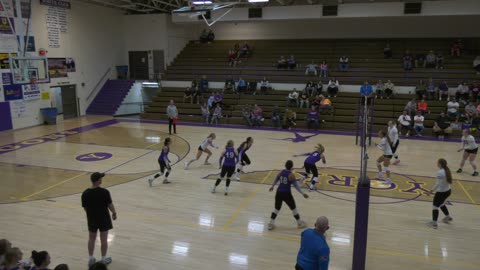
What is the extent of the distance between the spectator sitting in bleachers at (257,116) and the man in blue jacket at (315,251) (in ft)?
52.5

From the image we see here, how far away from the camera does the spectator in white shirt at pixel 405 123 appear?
17719mm

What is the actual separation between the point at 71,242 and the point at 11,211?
2690mm

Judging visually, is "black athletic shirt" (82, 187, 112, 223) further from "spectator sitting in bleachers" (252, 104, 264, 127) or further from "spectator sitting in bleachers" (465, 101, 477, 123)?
"spectator sitting in bleachers" (465, 101, 477, 123)

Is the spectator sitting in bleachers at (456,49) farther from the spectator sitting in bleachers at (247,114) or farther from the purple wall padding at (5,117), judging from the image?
the purple wall padding at (5,117)

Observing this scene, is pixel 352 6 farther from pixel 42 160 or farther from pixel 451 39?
pixel 42 160

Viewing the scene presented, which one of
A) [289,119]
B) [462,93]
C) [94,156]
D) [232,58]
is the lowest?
[94,156]

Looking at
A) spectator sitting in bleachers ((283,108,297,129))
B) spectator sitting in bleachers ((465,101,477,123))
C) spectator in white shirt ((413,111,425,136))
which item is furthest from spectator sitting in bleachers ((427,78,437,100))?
spectator sitting in bleachers ((283,108,297,129))

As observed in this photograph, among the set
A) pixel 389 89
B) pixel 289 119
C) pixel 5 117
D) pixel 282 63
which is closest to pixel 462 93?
pixel 389 89

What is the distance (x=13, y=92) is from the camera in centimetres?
1947

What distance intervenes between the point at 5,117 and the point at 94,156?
27.7 ft

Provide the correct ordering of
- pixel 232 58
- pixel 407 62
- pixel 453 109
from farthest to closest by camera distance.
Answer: pixel 232 58 → pixel 407 62 → pixel 453 109

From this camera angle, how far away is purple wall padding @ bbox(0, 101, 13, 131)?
19.0 meters

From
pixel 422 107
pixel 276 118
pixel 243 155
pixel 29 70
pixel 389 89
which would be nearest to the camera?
pixel 243 155

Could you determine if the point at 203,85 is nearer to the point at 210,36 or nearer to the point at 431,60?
the point at 210,36
